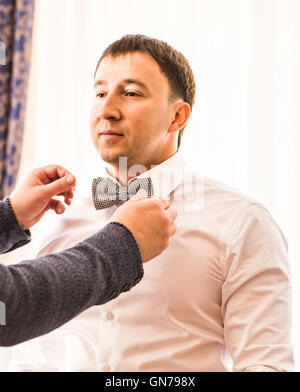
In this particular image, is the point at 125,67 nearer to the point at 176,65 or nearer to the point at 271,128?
the point at 176,65

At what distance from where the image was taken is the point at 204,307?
4.05 ft

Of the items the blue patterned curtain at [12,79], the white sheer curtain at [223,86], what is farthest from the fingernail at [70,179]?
the blue patterned curtain at [12,79]

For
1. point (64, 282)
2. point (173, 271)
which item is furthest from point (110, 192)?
point (64, 282)

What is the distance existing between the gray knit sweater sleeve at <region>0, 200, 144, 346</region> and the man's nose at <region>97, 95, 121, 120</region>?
0.57 m

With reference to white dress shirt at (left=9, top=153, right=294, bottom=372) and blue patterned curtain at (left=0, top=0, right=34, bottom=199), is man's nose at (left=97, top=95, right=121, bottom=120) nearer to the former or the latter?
white dress shirt at (left=9, top=153, right=294, bottom=372)

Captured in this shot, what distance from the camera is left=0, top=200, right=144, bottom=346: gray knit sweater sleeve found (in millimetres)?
712

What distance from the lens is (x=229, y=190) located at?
1.36 m

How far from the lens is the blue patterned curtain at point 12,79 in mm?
2363

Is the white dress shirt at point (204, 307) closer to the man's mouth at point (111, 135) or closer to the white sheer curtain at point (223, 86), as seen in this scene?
the man's mouth at point (111, 135)

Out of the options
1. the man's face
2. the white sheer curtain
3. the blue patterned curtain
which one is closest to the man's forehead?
the man's face

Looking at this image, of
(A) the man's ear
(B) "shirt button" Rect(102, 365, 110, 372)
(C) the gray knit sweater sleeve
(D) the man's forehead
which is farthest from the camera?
(A) the man's ear

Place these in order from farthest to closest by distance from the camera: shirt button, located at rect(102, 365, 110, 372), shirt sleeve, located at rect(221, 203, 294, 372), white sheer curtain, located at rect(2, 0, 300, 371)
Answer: white sheer curtain, located at rect(2, 0, 300, 371) < shirt button, located at rect(102, 365, 110, 372) < shirt sleeve, located at rect(221, 203, 294, 372)

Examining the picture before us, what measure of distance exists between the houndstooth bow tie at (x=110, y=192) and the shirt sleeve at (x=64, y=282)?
520mm
